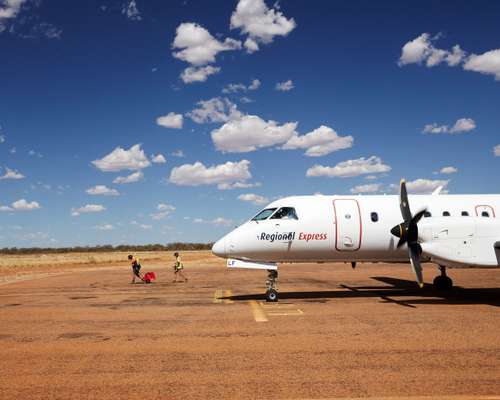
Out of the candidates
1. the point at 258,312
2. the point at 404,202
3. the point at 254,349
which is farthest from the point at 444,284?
the point at 254,349

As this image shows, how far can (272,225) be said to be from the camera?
15680 mm

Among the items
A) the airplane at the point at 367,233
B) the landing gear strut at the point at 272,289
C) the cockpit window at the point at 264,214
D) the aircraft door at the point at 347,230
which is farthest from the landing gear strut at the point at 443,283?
the cockpit window at the point at 264,214

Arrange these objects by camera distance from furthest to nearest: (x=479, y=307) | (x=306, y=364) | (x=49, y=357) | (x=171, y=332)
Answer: (x=479, y=307), (x=171, y=332), (x=49, y=357), (x=306, y=364)

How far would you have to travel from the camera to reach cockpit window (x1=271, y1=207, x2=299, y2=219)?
16.0m

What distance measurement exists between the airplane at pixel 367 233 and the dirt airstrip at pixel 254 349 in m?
1.63

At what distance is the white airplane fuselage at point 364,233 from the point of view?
48.6 feet

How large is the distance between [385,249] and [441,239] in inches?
84.8

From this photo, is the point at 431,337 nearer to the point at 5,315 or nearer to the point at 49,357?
the point at 49,357

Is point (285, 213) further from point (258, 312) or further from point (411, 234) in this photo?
point (411, 234)

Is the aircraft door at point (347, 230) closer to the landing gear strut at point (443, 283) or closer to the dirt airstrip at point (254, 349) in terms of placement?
the dirt airstrip at point (254, 349)

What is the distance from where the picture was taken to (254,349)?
8922 millimetres

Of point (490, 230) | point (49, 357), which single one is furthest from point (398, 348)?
point (490, 230)

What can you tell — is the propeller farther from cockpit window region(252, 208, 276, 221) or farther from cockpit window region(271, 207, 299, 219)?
cockpit window region(252, 208, 276, 221)

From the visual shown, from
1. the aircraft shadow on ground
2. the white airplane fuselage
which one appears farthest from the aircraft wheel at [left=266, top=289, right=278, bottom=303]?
the aircraft shadow on ground
